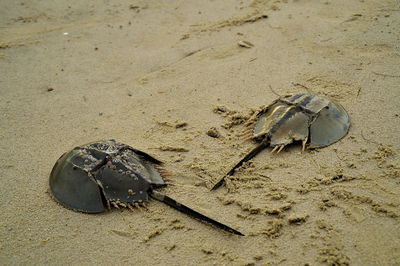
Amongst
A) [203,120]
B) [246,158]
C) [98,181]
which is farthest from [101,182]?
[203,120]

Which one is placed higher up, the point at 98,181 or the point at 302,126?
the point at 302,126

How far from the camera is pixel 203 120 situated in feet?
11.2

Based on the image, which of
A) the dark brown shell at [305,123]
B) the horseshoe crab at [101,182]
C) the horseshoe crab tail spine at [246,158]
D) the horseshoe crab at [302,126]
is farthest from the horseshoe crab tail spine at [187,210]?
the dark brown shell at [305,123]

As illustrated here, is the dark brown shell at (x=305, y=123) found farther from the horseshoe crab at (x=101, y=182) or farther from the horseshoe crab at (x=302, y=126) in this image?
the horseshoe crab at (x=101, y=182)

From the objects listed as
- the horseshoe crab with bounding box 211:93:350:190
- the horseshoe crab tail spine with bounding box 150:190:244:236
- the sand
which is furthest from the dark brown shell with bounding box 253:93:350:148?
the horseshoe crab tail spine with bounding box 150:190:244:236

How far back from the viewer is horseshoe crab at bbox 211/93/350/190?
296 cm

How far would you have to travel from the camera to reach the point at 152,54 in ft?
14.7

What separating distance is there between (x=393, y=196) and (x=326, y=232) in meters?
0.59

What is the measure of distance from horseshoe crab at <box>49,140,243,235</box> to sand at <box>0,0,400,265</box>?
88 millimetres

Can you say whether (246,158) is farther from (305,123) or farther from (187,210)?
(187,210)

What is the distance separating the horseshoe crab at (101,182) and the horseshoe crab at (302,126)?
2.64ft

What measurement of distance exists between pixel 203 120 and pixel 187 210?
3.94ft

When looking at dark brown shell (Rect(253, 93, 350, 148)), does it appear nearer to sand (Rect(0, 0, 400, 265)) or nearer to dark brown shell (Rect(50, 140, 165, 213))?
sand (Rect(0, 0, 400, 265))

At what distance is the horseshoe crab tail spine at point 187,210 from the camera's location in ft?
7.41
